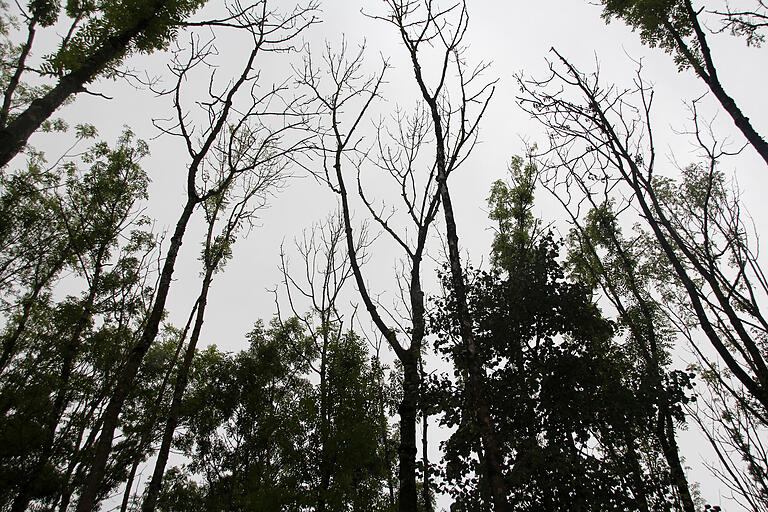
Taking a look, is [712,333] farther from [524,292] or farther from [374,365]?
[374,365]

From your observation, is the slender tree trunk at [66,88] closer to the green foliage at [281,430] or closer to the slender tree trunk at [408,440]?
the slender tree trunk at [408,440]

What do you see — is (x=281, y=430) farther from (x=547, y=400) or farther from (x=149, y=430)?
(x=547, y=400)

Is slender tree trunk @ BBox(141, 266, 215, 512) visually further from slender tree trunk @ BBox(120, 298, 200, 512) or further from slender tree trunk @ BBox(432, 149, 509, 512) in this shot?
slender tree trunk @ BBox(432, 149, 509, 512)

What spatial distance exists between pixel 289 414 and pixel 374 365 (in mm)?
2761

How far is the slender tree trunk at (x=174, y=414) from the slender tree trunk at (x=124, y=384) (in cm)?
357

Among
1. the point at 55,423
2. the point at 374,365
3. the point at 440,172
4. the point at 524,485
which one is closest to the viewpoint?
the point at 524,485

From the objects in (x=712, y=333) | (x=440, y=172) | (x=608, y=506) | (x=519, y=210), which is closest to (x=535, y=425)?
(x=608, y=506)

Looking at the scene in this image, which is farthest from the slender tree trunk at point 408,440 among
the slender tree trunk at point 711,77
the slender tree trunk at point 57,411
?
the slender tree trunk at point 57,411

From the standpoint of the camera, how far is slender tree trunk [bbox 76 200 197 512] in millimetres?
3867

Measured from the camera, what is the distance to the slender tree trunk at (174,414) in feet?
25.0

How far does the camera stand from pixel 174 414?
8359 millimetres

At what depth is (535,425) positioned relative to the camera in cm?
644

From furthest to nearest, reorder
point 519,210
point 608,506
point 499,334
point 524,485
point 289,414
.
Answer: point 519,210, point 289,414, point 499,334, point 524,485, point 608,506

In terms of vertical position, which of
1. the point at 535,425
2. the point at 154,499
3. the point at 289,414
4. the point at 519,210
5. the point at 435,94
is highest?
the point at 519,210
